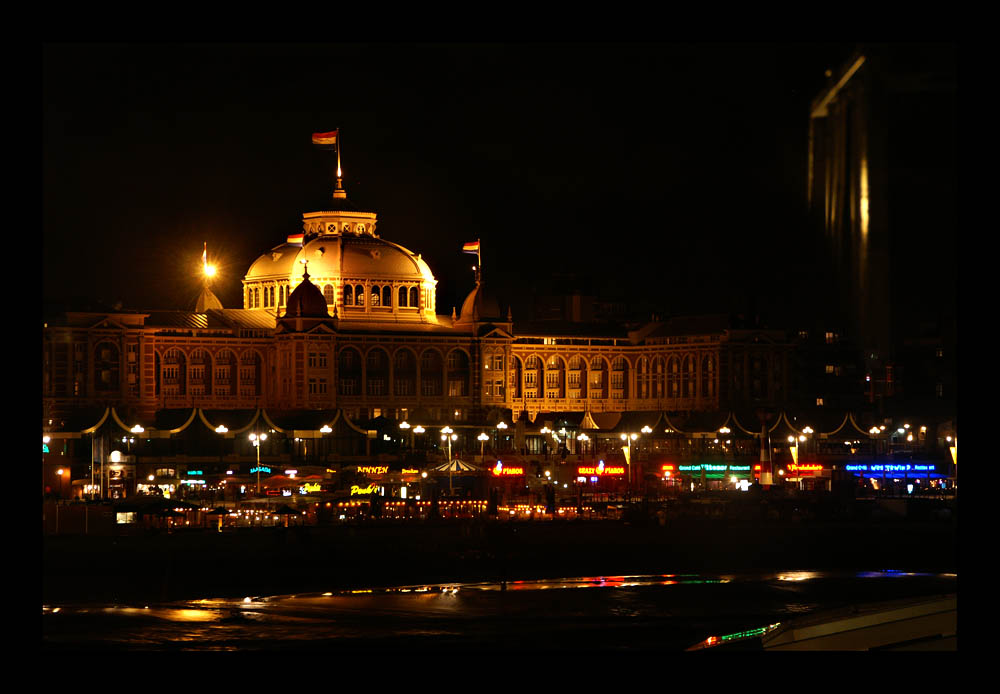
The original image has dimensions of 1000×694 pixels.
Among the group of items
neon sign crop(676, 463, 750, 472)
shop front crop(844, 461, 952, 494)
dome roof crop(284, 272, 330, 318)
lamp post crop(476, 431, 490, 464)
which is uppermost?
dome roof crop(284, 272, 330, 318)

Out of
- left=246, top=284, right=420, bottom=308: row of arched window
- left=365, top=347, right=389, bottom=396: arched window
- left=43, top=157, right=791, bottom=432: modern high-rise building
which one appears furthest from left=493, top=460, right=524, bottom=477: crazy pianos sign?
left=246, top=284, right=420, bottom=308: row of arched window

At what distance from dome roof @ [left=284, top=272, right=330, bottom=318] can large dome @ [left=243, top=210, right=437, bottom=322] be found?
8282mm

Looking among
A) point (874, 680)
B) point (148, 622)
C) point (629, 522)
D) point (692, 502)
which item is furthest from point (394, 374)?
point (874, 680)

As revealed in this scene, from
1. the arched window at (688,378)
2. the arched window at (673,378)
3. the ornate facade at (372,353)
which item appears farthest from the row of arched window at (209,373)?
the arched window at (688,378)

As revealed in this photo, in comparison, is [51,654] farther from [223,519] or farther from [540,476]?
[540,476]

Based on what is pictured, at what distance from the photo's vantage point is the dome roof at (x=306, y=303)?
6280 inches

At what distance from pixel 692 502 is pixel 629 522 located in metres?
13.7

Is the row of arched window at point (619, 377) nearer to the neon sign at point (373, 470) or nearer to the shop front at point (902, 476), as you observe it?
the shop front at point (902, 476)

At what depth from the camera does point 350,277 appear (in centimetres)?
17200

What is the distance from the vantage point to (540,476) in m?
123

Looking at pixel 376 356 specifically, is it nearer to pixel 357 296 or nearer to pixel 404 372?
pixel 404 372

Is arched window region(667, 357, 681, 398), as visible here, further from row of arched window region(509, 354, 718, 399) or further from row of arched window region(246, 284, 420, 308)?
row of arched window region(246, 284, 420, 308)

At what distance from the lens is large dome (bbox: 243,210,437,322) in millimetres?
171750

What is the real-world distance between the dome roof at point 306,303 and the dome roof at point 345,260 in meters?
10.3
